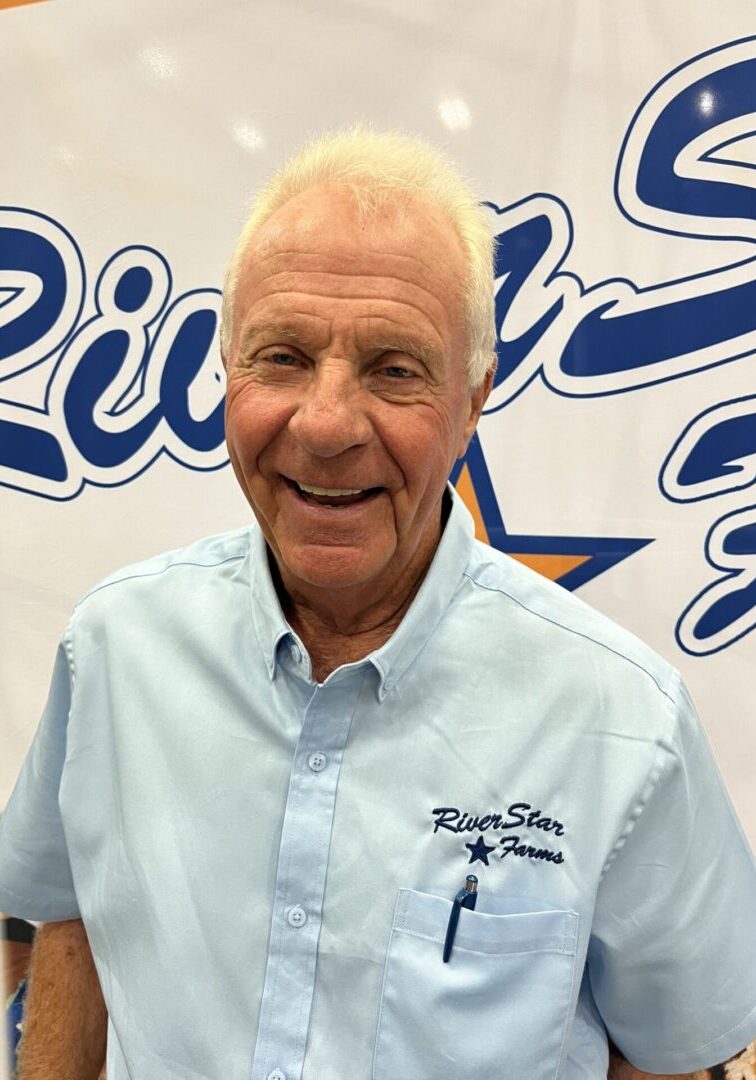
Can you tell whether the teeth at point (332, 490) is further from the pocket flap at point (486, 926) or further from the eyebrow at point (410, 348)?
the pocket flap at point (486, 926)

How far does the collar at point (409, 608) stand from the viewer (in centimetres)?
101

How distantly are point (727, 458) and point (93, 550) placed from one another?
1276 millimetres

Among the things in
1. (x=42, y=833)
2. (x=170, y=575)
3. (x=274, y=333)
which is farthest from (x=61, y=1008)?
(x=274, y=333)

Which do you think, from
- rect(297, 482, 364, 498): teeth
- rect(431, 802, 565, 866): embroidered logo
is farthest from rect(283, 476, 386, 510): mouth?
rect(431, 802, 565, 866): embroidered logo

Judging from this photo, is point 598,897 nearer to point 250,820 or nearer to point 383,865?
point 383,865

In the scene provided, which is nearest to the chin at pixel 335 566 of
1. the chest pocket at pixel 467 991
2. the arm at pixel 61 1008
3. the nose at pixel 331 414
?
the nose at pixel 331 414

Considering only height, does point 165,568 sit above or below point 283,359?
below

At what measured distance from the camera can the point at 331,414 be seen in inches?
35.1

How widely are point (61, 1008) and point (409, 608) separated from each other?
77cm


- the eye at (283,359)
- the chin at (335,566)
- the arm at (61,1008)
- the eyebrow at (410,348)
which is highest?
the eyebrow at (410,348)

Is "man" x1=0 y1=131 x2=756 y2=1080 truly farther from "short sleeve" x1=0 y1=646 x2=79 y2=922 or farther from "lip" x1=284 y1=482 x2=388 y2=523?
"short sleeve" x1=0 y1=646 x2=79 y2=922

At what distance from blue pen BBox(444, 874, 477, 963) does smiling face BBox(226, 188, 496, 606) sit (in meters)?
0.34

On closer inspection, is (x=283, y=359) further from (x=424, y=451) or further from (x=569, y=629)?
(x=569, y=629)

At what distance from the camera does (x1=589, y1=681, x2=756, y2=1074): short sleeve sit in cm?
97
